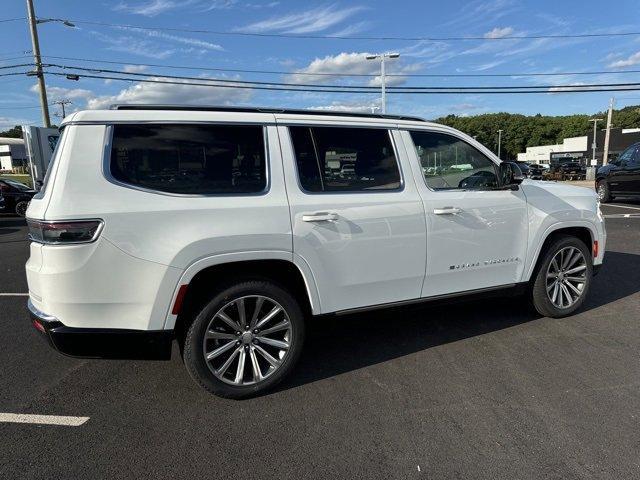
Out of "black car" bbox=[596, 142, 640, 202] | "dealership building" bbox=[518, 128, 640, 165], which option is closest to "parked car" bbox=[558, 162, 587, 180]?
"dealership building" bbox=[518, 128, 640, 165]

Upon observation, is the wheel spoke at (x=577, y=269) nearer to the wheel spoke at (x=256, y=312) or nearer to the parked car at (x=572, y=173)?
the wheel spoke at (x=256, y=312)

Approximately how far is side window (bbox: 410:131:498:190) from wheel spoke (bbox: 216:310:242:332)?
75.5 inches

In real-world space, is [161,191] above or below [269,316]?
above

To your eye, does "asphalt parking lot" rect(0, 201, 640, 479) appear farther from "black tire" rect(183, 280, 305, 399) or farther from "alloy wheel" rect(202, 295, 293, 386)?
"alloy wheel" rect(202, 295, 293, 386)

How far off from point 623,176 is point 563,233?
1263 cm

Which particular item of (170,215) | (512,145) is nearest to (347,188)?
(170,215)

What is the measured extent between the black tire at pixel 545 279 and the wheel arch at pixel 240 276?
247 centimetres

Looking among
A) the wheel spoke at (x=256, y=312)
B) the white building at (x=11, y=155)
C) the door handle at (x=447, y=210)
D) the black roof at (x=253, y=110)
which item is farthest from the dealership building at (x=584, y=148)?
the white building at (x=11, y=155)

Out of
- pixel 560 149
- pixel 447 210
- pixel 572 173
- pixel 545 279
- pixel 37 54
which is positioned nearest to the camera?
pixel 447 210

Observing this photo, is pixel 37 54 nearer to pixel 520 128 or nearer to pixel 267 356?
pixel 267 356

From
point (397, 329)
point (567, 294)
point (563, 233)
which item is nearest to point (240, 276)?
point (397, 329)

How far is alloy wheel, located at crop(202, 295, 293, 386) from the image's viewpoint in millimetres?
3246

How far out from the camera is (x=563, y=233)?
4.75 metres

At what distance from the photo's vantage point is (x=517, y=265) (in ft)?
14.4
